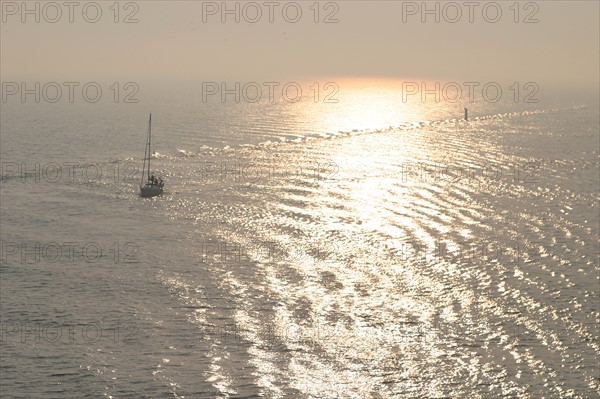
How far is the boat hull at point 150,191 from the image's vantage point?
112 m

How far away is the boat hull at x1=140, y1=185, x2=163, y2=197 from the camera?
11244cm

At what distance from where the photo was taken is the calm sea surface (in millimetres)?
59062

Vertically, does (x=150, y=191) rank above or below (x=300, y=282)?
above

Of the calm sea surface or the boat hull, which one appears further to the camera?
the boat hull

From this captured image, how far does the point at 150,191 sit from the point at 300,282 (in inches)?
1696

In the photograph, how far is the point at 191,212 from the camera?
105062 millimetres

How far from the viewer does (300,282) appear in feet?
253

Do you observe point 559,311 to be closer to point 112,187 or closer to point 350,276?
point 350,276

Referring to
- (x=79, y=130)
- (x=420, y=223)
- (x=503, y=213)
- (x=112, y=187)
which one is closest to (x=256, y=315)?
(x=420, y=223)

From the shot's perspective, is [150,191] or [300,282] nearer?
[300,282]

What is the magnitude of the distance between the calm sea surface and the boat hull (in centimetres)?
123

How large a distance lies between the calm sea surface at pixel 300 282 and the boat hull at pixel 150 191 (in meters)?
1.23

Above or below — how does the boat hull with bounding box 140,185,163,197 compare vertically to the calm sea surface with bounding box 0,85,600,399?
above

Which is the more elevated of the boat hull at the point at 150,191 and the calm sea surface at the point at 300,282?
the boat hull at the point at 150,191
